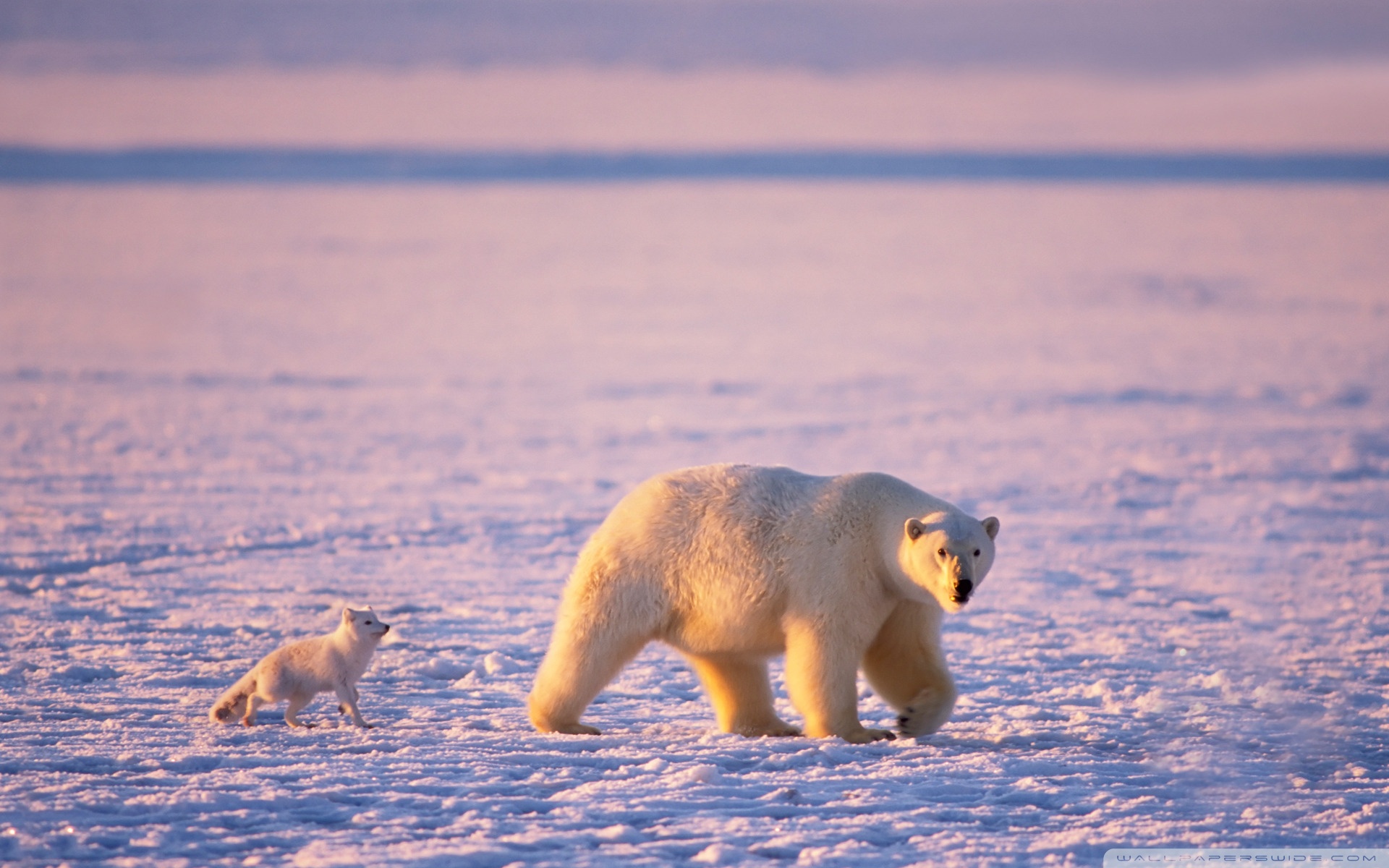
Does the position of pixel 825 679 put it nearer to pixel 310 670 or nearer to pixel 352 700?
pixel 352 700

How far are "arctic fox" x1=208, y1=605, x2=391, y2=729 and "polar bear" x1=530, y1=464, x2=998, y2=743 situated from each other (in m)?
0.71

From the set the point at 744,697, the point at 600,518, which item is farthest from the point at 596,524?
the point at 744,697

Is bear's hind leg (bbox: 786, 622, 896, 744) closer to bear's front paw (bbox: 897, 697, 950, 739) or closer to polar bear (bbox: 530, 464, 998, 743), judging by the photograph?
polar bear (bbox: 530, 464, 998, 743)

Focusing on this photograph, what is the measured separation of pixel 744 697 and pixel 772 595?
63cm

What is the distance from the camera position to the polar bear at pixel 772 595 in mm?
5531

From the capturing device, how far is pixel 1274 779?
5266mm

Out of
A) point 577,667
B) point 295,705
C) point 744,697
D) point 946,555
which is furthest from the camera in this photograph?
point 744,697

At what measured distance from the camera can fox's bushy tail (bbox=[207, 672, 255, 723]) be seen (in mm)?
5738

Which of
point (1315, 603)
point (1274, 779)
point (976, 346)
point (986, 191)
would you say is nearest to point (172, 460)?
point (1315, 603)

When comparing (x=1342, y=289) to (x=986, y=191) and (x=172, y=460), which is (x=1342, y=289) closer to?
(x=172, y=460)

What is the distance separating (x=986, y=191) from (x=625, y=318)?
73.6m

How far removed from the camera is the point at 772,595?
5.57 m

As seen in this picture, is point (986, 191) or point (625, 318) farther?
point (986, 191)

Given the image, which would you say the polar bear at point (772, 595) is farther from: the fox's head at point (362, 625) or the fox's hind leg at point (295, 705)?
the fox's hind leg at point (295, 705)
